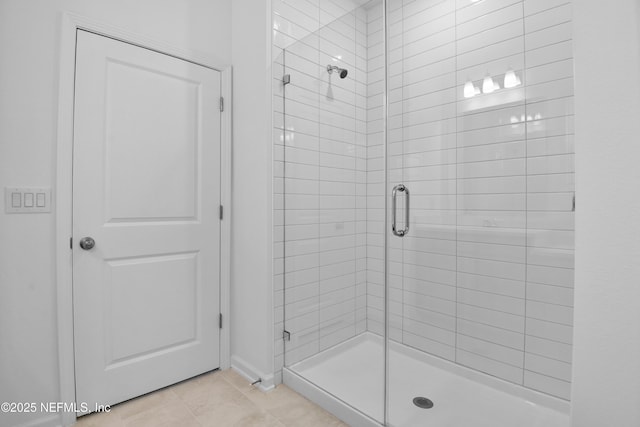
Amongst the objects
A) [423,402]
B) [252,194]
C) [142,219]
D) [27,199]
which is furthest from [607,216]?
[27,199]

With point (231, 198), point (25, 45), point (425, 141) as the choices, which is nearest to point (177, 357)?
point (231, 198)

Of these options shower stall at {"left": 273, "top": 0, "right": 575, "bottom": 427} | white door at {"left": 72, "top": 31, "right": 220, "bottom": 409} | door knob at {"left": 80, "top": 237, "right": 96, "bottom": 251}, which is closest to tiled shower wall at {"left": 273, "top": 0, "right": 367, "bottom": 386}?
shower stall at {"left": 273, "top": 0, "right": 575, "bottom": 427}

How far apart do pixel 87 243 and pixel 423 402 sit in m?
1.84

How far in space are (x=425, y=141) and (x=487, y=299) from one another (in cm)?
83

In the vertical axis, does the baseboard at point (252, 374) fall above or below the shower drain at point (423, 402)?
below

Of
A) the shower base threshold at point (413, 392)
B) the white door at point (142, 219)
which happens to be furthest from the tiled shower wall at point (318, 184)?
the white door at point (142, 219)

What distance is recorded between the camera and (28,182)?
1459mm

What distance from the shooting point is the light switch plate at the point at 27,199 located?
4.64 ft

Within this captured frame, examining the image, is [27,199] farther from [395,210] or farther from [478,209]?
[478,209]

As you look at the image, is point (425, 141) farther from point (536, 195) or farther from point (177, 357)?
point (177, 357)

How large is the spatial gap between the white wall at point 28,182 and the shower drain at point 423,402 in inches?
68.3

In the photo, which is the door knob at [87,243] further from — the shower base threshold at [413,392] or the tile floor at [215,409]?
the shower base threshold at [413,392]

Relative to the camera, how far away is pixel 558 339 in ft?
4.48

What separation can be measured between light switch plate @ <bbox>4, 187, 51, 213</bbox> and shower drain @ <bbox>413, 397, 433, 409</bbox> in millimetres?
1984
